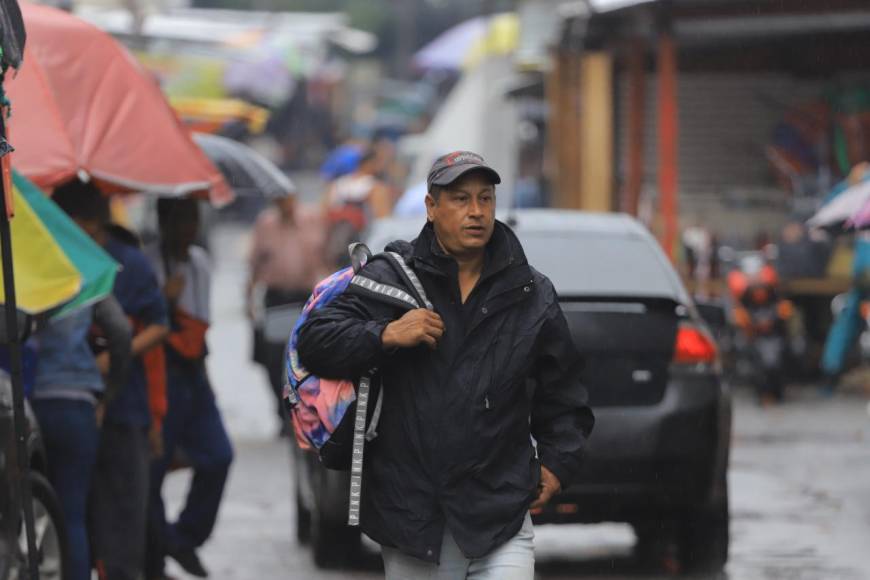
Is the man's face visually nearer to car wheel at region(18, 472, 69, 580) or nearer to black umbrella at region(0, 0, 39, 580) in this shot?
black umbrella at region(0, 0, 39, 580)

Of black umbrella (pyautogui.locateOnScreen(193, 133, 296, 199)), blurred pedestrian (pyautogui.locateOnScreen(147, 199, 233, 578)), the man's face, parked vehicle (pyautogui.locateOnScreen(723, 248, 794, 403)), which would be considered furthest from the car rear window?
parked vehicle (pyautogui.locateOnScreen(723, 248, 794, 403))

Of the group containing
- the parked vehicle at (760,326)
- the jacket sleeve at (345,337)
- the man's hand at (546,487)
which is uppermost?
the jacket sleeve at (345,337)

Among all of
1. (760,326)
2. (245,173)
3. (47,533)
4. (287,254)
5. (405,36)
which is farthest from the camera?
(405,36)

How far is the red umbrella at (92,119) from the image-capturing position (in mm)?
7750

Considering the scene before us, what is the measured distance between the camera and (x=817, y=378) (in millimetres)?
21094

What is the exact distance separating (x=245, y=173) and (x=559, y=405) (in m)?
4.71

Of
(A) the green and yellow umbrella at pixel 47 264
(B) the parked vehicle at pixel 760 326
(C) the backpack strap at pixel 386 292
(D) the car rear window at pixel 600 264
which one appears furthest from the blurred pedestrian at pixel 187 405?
(B) the parked vehicle at pixel 760 326

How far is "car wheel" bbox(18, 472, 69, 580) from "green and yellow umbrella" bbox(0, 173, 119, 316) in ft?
2.04

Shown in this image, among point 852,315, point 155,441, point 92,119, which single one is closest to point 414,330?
point 92,119

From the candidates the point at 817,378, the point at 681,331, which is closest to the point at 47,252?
the point at 681,331

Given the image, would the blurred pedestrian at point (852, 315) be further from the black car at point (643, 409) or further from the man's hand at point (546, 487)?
the man's hand at point (546, 487)

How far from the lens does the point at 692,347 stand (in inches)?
370

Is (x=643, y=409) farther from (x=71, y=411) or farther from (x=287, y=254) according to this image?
(x=287, y=254)

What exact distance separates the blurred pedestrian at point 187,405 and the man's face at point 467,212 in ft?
13.1
